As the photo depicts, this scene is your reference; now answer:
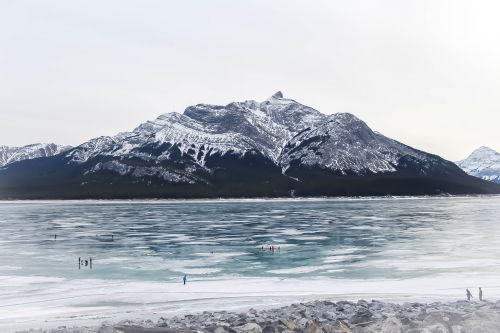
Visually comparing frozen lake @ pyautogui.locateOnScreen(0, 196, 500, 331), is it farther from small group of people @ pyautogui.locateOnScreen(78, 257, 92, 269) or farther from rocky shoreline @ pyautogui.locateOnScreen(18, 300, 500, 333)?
rocky shoreline @ pyautogui.locateOnScreen(18, 300, 500, 333)

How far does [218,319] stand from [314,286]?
12.6 metres

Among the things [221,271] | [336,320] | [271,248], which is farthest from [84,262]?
[336,320]

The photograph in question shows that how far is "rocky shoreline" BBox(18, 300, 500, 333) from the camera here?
72.9 ft

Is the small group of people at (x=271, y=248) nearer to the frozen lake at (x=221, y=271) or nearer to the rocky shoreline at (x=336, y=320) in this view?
the frozen lake at (x=221, y=271)

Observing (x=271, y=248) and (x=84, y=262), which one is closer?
(x=84, y=262)

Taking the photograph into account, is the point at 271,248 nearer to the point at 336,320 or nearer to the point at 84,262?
the point at 84,262

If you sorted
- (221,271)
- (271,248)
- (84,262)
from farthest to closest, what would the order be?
1. (271,248)
2. (84,262)
3. (221,271)

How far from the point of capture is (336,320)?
25.3 metres

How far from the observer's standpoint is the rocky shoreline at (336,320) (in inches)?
875

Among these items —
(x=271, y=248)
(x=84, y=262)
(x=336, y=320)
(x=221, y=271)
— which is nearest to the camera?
(x=336, y=320)

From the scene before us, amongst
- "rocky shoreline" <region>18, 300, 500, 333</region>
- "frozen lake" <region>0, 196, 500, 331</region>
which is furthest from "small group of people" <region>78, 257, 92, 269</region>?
"rocky shoreline" <region>18, 300, 500, 333</region>

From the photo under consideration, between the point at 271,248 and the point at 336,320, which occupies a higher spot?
the point at 336,320

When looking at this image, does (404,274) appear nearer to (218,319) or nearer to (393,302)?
(393,302)

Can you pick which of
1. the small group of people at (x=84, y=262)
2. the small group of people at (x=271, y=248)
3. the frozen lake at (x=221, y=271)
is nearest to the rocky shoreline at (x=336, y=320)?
the frozen lake at (x=221, y=271)
